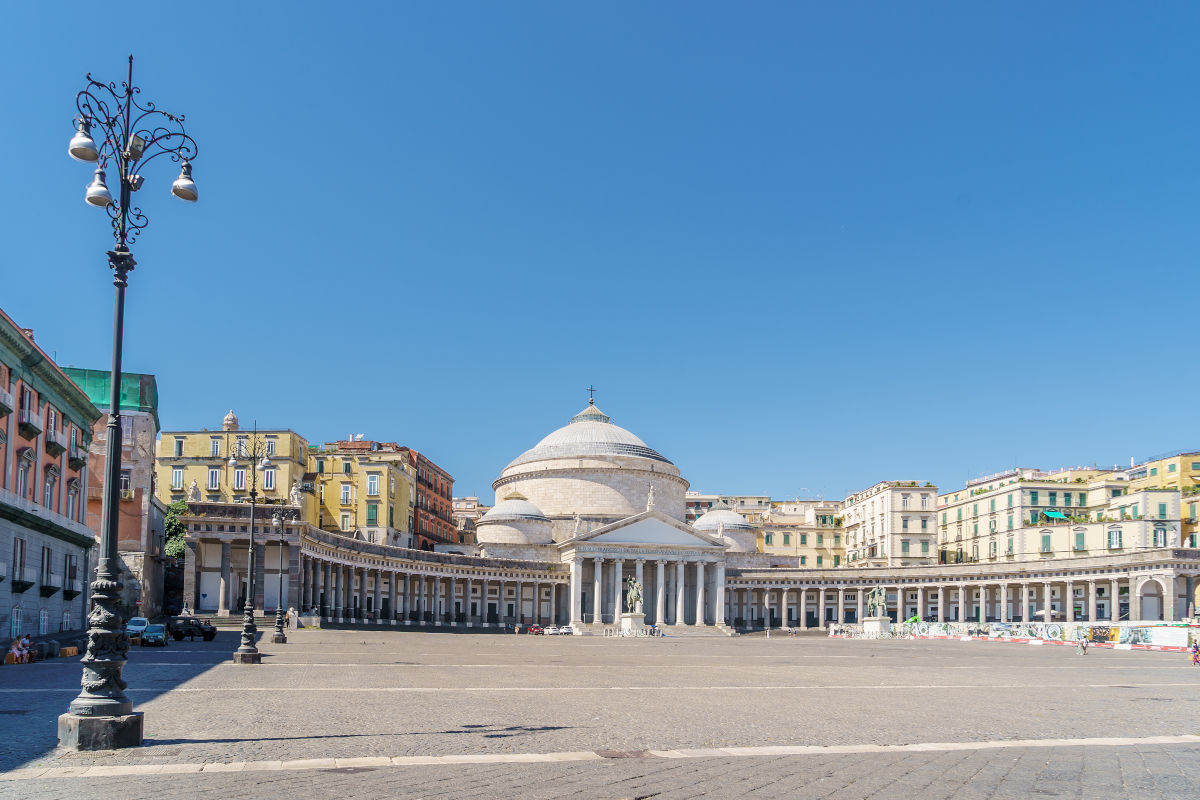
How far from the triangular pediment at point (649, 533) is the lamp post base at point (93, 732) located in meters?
90.7

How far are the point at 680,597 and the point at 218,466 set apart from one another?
44.6m

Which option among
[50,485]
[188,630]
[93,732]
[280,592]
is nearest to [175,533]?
[280,592]

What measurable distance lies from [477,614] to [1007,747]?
9154cm

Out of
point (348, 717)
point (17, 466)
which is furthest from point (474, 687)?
point (17, 466)

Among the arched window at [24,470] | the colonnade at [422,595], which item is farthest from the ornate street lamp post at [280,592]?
the arched window at [24,470]

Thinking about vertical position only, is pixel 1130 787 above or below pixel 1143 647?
above

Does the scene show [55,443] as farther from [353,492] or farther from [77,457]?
[353,492]

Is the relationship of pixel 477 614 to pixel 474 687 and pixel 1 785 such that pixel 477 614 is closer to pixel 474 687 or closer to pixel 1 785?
pixel 474 687

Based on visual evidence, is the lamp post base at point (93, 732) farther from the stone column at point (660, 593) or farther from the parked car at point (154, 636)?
the stone column at point (660, 593)

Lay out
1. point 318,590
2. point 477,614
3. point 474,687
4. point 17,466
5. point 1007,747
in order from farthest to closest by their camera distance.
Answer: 1. point 477,614
2. point 318,590
3. point 17,466
4. point 474,687
5. point 1007,747

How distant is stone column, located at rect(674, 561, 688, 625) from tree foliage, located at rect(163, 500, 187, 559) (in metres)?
47.0

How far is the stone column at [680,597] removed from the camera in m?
105

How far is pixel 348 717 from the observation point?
1847 cm

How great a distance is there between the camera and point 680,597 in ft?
347
